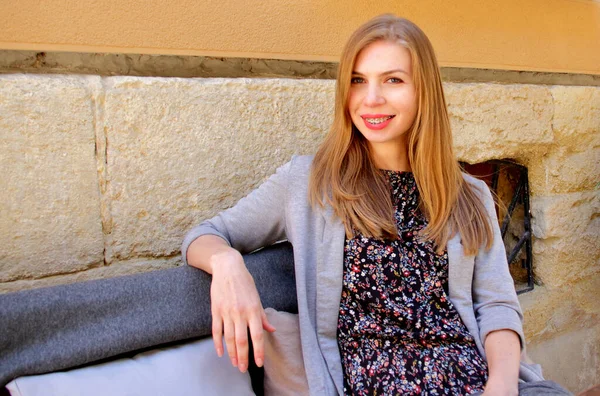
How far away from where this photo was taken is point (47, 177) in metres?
1.74

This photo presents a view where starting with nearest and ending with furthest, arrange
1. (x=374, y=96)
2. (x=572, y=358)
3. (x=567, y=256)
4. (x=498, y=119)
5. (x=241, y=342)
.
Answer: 1. (x=241, y=342)
2. (x=374, y=96)
3. (x=498, y=119)
4. (x=567, y=256)
5. (x=572, y=358)

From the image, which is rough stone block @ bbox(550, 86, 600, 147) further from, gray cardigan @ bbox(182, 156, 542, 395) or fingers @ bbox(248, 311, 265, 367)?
fingers @ bbox(248, 311, 265, 367)

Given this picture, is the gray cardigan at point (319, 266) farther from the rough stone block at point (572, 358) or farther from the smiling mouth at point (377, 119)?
the rough stone block at point (572, 358)

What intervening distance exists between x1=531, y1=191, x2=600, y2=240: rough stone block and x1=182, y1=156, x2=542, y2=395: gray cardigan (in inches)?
52.5

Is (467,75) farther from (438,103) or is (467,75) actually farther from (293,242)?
(293,242)

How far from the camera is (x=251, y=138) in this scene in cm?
210

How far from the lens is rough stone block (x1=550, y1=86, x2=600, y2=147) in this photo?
2.95m

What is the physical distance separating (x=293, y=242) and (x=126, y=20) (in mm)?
906

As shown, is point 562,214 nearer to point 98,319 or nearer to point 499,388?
point 499,388

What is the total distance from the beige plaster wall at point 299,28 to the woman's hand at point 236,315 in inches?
35.4

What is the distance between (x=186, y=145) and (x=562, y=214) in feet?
7.07

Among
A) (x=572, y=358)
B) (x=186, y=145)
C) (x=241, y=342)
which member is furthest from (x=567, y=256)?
(x=241, y=342)

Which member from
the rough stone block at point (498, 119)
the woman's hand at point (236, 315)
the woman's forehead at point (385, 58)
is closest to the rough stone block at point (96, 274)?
the woman's hand at point (236, 315)

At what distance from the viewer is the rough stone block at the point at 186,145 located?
185cm
